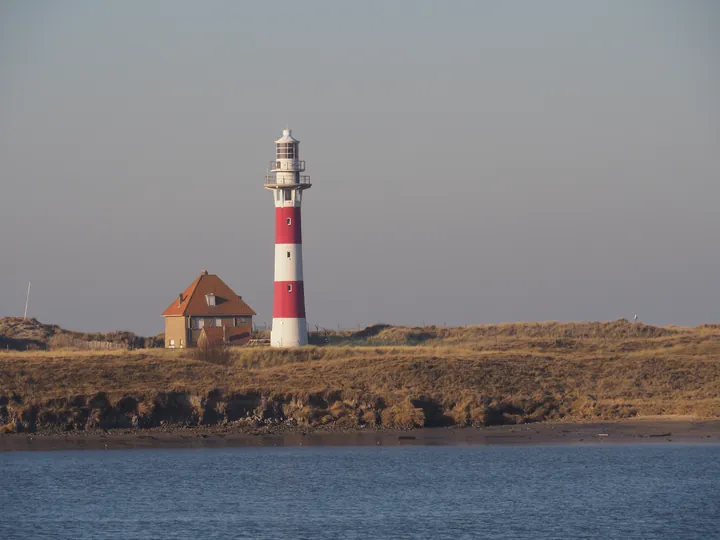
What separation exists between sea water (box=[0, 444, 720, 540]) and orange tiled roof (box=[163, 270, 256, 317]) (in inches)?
830

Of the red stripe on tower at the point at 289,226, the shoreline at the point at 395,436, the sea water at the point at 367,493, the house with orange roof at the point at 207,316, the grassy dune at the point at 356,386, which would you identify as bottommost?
the sea water at the point at 367,493

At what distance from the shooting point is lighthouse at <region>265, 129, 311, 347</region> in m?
53.1

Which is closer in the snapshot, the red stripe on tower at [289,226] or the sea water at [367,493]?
the sea water at [367,493]

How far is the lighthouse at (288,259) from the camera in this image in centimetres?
5309

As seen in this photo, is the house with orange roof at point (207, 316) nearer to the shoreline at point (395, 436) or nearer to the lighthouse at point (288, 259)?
the lighthouse at point (288, 259)

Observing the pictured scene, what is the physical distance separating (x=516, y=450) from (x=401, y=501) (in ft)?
25.3

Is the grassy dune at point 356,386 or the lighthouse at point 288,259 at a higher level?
the lighthouse at point 288,259

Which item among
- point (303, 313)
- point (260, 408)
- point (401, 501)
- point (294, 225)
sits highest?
point (294, 225)

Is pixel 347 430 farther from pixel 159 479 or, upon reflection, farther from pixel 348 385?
pixel 159 479

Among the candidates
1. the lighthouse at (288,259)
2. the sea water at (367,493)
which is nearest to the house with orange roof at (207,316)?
the lighthouse at (288,259)

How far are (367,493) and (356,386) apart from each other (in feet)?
40.6

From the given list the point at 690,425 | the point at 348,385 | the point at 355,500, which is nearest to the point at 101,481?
the point at 355,500

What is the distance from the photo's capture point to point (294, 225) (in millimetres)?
53375

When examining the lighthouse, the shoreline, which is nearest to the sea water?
the shoreline
